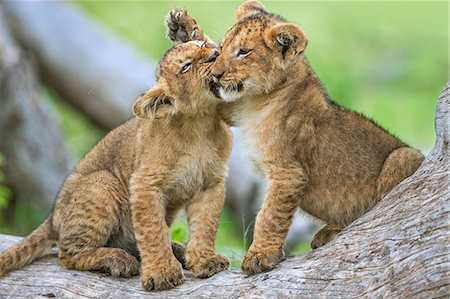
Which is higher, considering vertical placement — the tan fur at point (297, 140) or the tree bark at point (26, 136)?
the tree bark at point (26, 136)

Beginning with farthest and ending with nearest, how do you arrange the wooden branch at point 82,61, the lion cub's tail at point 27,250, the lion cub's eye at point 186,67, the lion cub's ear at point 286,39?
the wooden branch at point 82,61 < the lion cub's tail at point 27,250 < the lion cub's eye at point 186,67 < the lion cub's ear at point 286,39

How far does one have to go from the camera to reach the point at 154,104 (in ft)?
20.6

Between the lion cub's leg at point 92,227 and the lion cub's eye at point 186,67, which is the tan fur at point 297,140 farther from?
the lion cub's leg at point 92,227

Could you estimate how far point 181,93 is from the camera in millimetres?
6316

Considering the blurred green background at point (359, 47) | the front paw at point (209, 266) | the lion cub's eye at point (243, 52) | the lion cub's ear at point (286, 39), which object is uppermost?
the blurred green background at point (359, 47)

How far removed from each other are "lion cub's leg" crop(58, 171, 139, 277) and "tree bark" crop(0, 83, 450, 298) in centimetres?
49

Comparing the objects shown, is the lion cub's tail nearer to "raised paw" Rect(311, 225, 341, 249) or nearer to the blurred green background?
"raised paw" Rect(311, 225, 341, 249)

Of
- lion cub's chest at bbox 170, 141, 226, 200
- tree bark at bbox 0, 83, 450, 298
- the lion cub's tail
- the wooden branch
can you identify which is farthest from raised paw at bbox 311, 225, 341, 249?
the wooden branch

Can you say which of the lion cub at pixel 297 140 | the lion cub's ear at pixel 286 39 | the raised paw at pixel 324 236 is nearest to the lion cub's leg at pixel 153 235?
the lion cub at pixel 297 140

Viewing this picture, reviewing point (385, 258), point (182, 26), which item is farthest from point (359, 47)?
point (385, 258)

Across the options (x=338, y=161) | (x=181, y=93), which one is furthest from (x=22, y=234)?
(x=338, y=161)

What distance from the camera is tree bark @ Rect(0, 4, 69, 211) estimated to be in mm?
10812

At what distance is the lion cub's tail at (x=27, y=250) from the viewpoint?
6.55 meters

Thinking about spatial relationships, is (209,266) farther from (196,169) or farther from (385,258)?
(385,258)
